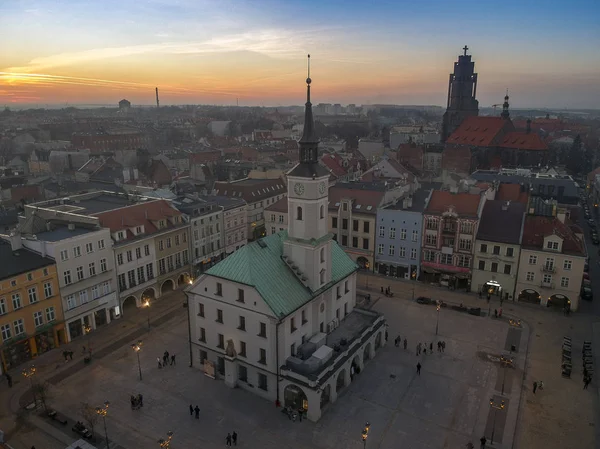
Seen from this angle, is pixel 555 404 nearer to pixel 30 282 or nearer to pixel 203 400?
pixel 203 400

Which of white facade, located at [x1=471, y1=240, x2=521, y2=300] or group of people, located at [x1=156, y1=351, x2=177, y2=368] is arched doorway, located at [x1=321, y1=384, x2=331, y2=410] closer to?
group of people, located at [x1=156, y1=351, x2=177, y2=368]

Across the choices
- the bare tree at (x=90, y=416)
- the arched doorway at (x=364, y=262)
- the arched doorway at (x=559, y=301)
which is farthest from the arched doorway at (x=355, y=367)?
the arched doorway at (x=559, y=301)

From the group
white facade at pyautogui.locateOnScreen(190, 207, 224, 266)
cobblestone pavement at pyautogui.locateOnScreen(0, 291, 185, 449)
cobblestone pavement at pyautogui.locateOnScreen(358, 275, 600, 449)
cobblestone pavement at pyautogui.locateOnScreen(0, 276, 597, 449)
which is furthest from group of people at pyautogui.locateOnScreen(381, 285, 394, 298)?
cobblestone pavement at pyautogui.locateOnScreen(0, 291, 185, 449)

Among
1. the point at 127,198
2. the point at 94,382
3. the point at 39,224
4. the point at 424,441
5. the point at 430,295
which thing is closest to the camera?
the point at 424,441

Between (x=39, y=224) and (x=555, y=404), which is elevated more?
(x=39, y=224)

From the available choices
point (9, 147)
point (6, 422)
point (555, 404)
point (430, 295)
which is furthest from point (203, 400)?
point (9, 147)

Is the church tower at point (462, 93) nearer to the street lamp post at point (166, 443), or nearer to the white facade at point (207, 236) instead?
the white facade at point (207, 236)

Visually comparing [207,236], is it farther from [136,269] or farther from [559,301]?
[559,301]
